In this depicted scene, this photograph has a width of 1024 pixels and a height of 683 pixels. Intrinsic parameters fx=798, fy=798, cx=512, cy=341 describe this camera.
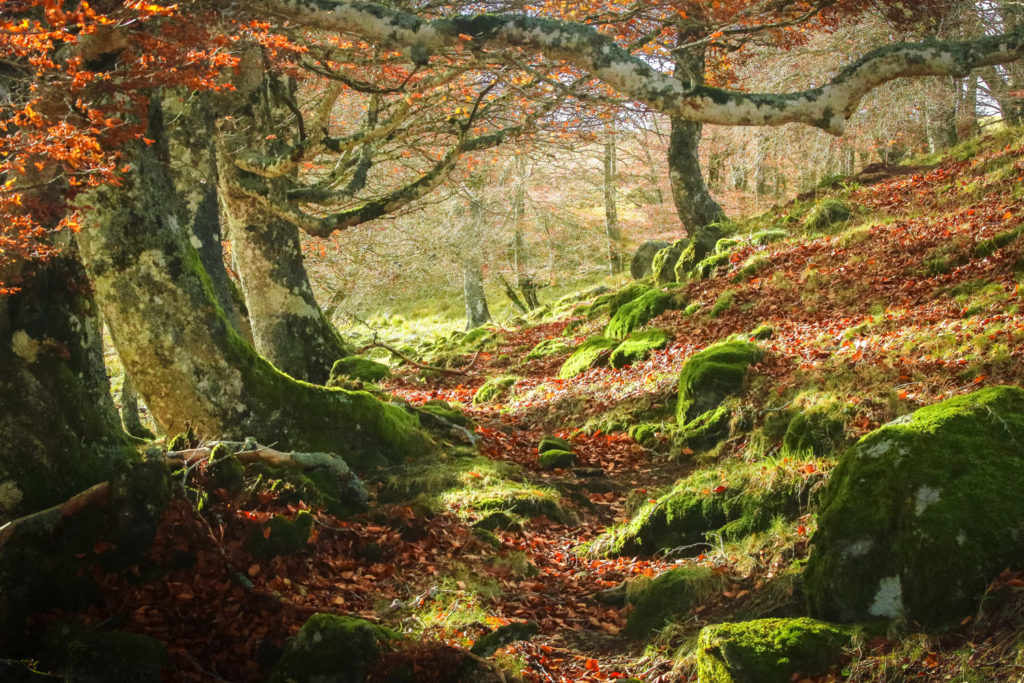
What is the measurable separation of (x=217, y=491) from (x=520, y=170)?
51.0 feet

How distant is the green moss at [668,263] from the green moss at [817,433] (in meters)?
8.41

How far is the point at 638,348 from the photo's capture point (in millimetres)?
11406

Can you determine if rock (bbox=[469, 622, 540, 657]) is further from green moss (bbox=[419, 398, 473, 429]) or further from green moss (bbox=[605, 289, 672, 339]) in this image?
green moss (bbox=[605, 289, 672, 339])

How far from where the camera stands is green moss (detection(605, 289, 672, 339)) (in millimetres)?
13008

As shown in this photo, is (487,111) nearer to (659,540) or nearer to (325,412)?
(325,412)

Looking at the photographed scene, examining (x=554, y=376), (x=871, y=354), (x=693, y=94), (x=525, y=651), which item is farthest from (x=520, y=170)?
(x=525, y=651)

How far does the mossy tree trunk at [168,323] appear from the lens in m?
6.30

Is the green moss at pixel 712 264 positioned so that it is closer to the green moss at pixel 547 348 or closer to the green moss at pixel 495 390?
the green moss at pixel 547 348

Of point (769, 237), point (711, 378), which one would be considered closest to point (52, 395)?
point (711, 378)

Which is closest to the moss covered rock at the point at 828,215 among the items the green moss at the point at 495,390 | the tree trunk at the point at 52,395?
the green moss at the point at 495,390

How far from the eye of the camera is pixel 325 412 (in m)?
7.52

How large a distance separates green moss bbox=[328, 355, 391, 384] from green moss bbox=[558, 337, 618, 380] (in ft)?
9.26

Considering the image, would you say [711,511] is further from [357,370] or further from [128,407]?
[128,407]

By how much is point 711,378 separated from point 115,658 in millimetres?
6421
